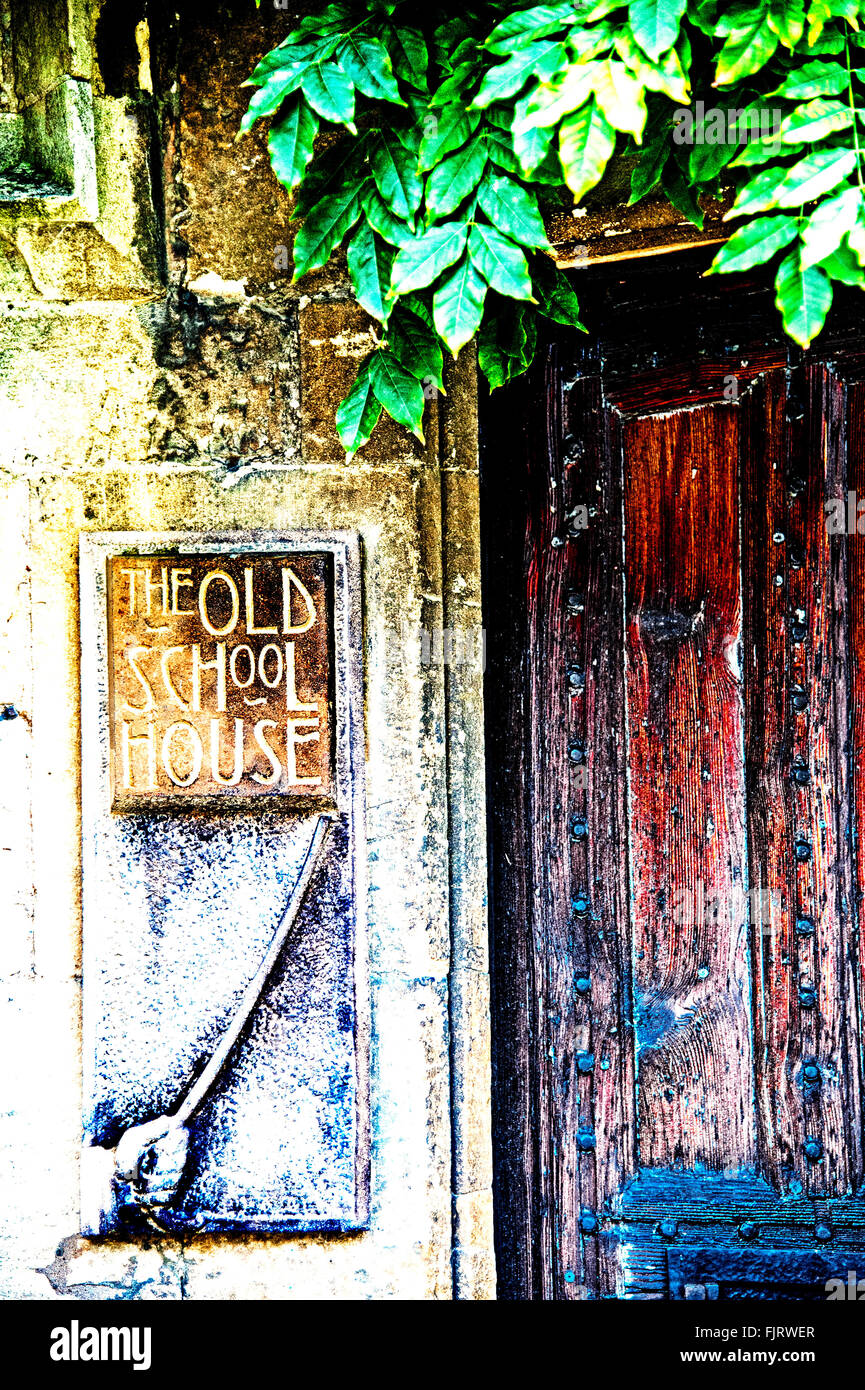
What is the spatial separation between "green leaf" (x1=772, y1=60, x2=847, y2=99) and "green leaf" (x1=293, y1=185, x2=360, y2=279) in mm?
552

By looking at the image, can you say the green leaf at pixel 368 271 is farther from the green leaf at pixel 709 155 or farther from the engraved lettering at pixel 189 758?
the engraved lettering at pixel 189 758

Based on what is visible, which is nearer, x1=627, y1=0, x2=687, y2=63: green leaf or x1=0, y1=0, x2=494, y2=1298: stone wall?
x1=627, y1=0, x2=687, y2=63: green leaf

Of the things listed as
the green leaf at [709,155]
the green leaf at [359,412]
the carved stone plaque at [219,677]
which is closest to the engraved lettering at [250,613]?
the carved stone plaque at [219,677]

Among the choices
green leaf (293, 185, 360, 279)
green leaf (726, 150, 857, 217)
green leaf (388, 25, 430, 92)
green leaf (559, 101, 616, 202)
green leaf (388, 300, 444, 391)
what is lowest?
green leaf (388, 300, 444, 391)

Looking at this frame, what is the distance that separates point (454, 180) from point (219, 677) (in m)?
0.76

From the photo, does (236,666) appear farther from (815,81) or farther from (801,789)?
(815,81)

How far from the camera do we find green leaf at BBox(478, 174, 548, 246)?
1.42 meters

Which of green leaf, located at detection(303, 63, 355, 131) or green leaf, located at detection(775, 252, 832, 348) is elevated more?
green leaf, located at detection(303, 63, 355, 131)

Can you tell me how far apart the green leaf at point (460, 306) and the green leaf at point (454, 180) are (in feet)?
0.25

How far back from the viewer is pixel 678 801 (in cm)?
185

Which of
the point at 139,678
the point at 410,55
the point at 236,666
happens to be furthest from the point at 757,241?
the point at 139,678

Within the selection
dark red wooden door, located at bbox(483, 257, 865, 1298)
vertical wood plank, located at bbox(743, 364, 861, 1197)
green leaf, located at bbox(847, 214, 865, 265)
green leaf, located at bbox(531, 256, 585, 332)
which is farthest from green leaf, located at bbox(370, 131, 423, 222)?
vertical wood plank, located at bbox(743, 364, 861, 1197)

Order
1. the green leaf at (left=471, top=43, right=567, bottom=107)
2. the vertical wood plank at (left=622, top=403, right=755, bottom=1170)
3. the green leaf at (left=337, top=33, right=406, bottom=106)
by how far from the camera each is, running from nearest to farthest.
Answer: the green leaf at (left=471, top=43, right=567, bottom=107)
the green leaf at (left=337, top=33, right=406, bottom=106)
the vertical wood plank at (left=622, top=403, right=755, bottom=1170)

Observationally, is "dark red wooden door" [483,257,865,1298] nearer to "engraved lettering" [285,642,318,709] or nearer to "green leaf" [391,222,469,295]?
"engraved lettering" [285,642,318,709]
